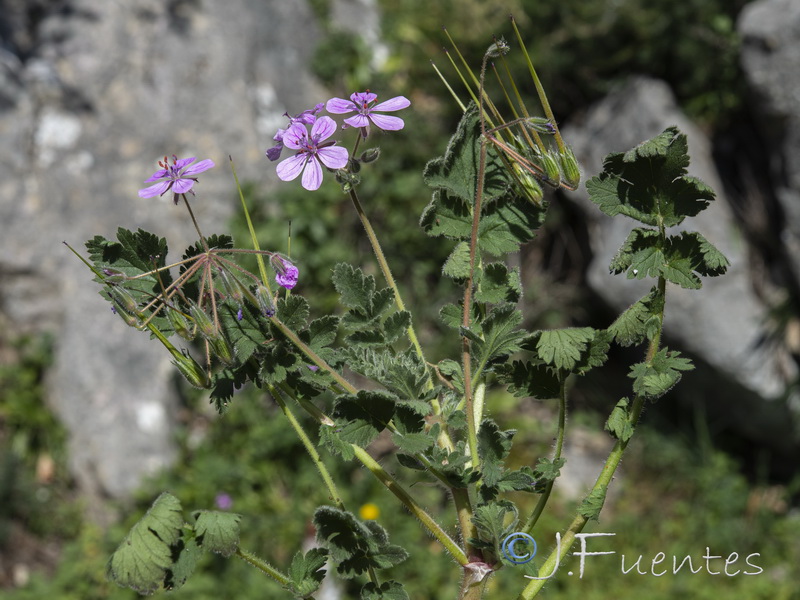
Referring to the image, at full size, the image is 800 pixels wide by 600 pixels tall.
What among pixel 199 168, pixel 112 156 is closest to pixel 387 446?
pixel 112 156

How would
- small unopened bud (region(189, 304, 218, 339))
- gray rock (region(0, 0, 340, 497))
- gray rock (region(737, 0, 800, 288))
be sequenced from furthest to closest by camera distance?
gray rock (region(0, 0, 340, 497)) < gray rock (region(737, 0, 800, 288)) < small unopened bud (region(189, 304, 218, 339))

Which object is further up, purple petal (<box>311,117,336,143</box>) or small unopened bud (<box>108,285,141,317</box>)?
purple petal (<box>311,117,336,143</box>)

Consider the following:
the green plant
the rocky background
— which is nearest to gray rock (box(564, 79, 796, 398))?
the rocky background

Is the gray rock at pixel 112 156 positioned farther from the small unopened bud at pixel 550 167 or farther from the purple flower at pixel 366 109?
the small unopened bud at pixel 550 167

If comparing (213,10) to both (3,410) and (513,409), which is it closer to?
(3,410)

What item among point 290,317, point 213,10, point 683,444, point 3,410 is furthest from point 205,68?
point 290,317

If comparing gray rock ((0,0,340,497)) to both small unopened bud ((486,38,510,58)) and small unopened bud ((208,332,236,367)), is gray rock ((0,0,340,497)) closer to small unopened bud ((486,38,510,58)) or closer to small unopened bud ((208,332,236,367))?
small unopened bud ((208,332,236,367))
